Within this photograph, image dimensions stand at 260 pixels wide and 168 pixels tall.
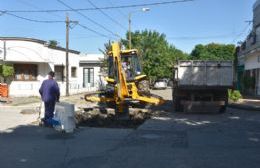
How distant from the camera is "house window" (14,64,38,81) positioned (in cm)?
3964

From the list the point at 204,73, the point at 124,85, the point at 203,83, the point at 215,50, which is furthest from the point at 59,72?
the point at 215,50

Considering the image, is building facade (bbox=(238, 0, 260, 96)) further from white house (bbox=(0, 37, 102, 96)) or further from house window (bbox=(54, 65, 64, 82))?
house window (bbox=(54, 65, 64, 82))

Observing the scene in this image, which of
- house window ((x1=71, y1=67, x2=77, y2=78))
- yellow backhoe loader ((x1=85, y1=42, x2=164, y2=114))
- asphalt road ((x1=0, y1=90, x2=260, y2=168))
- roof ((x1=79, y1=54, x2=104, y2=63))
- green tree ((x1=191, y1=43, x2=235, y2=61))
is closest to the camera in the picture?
asphalt road ((x1=0, y1=90, x2=260, y2=168))

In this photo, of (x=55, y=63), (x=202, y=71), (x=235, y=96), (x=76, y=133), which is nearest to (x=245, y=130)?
(x=76, y=133)

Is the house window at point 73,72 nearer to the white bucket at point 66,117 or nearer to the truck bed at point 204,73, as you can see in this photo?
the truck bed at point 204,73

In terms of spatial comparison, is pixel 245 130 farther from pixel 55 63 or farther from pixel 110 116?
pixel 55 63

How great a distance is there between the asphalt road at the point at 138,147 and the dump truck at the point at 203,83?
183 inches

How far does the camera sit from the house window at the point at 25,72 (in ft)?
130

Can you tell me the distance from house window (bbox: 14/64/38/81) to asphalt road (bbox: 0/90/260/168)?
2461 cm

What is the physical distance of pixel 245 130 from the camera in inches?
604

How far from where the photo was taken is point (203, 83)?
846 inches

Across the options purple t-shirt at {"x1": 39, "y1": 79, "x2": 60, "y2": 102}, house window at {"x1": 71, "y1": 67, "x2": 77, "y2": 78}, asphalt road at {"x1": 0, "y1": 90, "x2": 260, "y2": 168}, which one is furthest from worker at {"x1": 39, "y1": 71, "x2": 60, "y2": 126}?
house window at {"x1": 71, "y1": 67, "x2": 77, "y2": 78}

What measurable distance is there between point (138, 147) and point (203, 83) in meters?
10.3

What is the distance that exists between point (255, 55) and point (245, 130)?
2448cm
